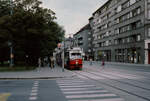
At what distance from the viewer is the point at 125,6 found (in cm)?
6009

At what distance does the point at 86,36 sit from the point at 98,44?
23625 millimetres

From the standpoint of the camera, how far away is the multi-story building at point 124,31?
48344 mm

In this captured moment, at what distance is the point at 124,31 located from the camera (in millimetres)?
60344

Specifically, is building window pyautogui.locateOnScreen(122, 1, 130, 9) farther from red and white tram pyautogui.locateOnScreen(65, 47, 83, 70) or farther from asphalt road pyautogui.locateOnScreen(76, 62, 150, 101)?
asphalt road pyautogui.locateOnScreen(76, 62, 150, 101)

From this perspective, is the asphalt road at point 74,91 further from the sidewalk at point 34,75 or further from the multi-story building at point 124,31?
the multi-story building at point 124,31

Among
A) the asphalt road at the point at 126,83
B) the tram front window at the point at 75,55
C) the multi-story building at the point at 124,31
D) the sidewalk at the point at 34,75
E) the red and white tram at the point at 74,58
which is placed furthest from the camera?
the multi-story building at the point at 124,31

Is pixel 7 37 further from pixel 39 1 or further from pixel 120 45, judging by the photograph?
pixel 120 45

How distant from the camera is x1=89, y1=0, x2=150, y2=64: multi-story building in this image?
48.3 m

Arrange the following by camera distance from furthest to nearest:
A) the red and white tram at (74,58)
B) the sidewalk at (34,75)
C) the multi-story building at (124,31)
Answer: the multi-story building at (124,31), the red and white tram at (74,58), the sidewalk at (34,75)

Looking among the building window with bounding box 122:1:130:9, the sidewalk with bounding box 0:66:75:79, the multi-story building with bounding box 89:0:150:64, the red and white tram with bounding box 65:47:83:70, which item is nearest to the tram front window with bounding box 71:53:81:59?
the red and white tram with bounding box 65:47:83:70

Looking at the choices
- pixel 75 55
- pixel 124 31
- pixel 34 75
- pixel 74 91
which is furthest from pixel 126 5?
pixel 74 91

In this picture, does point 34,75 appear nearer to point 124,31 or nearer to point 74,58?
point 74,58

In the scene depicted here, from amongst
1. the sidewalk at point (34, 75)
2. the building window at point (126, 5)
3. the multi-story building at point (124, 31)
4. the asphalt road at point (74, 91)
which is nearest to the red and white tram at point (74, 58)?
the sidewalk at point (34, 75)

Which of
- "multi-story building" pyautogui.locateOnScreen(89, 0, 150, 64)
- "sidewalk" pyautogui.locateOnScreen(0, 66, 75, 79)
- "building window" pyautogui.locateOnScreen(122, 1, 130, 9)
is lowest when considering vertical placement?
"sidewalk" pyautogui.locateOnScreen(0, 66, 75, 79)
